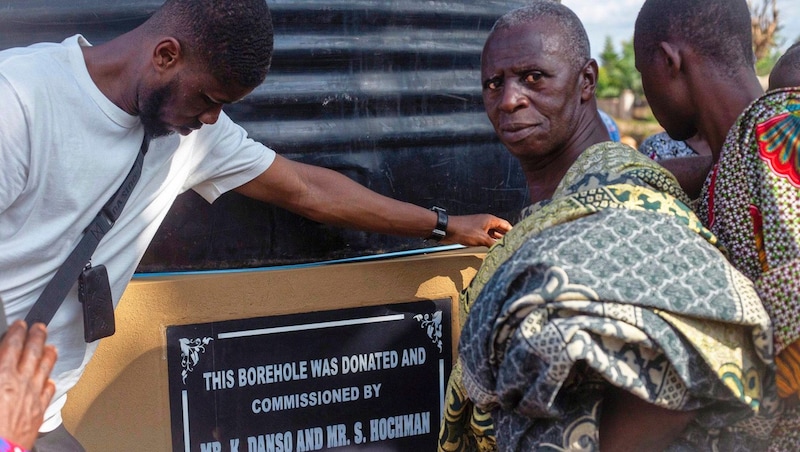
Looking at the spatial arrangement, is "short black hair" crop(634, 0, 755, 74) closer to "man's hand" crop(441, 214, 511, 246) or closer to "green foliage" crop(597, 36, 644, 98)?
"man's hand" crop(441, 214, 511, 246)

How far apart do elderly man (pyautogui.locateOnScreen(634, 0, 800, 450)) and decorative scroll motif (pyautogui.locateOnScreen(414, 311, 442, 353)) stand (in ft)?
3.75

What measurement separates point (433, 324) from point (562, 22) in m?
1.20

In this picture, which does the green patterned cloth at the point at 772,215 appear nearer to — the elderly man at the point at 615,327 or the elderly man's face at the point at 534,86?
the elderly man at the point at 615,327

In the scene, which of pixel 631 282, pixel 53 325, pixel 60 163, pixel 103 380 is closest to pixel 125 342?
pixel 103 380

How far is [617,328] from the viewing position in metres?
1.42

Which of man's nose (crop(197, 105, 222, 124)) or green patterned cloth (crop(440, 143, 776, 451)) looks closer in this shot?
green patterned cloth (crop(440, 143, 776, 451))

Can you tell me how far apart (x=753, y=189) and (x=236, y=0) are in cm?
129

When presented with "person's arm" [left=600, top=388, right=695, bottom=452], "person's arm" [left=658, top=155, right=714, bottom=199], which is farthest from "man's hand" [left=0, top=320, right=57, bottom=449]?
"person's arm" [left=658, top=155, right=714, bottom=199]

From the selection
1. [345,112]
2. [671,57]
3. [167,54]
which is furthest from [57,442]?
[671,57]

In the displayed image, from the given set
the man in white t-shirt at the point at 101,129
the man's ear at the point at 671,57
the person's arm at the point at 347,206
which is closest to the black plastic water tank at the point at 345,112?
the person's arm at the point at 347,206

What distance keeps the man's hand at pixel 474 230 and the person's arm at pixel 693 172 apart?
28.5 inches

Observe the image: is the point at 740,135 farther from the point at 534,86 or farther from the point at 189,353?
the point at 189,353

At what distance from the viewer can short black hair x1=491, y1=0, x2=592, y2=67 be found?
2002mm

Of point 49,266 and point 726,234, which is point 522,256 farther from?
point 49,266
